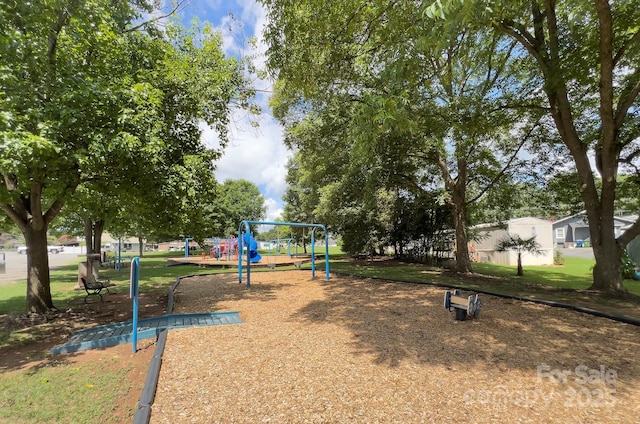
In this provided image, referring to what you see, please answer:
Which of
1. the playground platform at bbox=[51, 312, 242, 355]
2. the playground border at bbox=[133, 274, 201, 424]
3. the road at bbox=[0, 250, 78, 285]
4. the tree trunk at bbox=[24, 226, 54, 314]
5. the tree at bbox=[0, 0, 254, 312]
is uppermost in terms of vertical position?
the tree at bbox=[0, 0, 254, 312]

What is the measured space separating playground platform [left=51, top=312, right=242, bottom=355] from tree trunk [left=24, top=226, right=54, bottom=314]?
2.18m

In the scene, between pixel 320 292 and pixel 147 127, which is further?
pixel 320 292

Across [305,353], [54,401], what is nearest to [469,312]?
[305,353]

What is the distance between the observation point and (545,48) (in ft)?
27.8

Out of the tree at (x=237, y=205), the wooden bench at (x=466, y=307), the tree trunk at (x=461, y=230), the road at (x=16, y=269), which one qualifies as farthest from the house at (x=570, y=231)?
the road at (x=16, y=269)

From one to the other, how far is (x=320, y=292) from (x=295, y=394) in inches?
240

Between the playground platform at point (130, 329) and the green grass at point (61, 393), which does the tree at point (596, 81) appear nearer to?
the playground platform at point (130, 329)

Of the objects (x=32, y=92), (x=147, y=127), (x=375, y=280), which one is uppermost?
(x=32, y=92)

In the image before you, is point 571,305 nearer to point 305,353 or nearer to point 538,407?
point 538,407

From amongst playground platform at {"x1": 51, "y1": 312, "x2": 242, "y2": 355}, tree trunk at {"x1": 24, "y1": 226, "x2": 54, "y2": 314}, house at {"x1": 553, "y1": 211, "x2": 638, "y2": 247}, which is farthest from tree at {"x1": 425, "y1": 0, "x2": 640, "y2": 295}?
house at {"x1": 553, "y1": 211, "x2": 638, "y2": 247}

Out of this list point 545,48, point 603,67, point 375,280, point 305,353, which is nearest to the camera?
point 305,353

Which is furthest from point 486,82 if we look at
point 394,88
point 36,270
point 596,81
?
point 36,270

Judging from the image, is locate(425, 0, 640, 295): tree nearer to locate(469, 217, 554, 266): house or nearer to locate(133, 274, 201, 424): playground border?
locate(133, 274, 201, 424): playground border

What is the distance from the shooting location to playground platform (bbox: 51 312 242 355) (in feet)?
16.7
